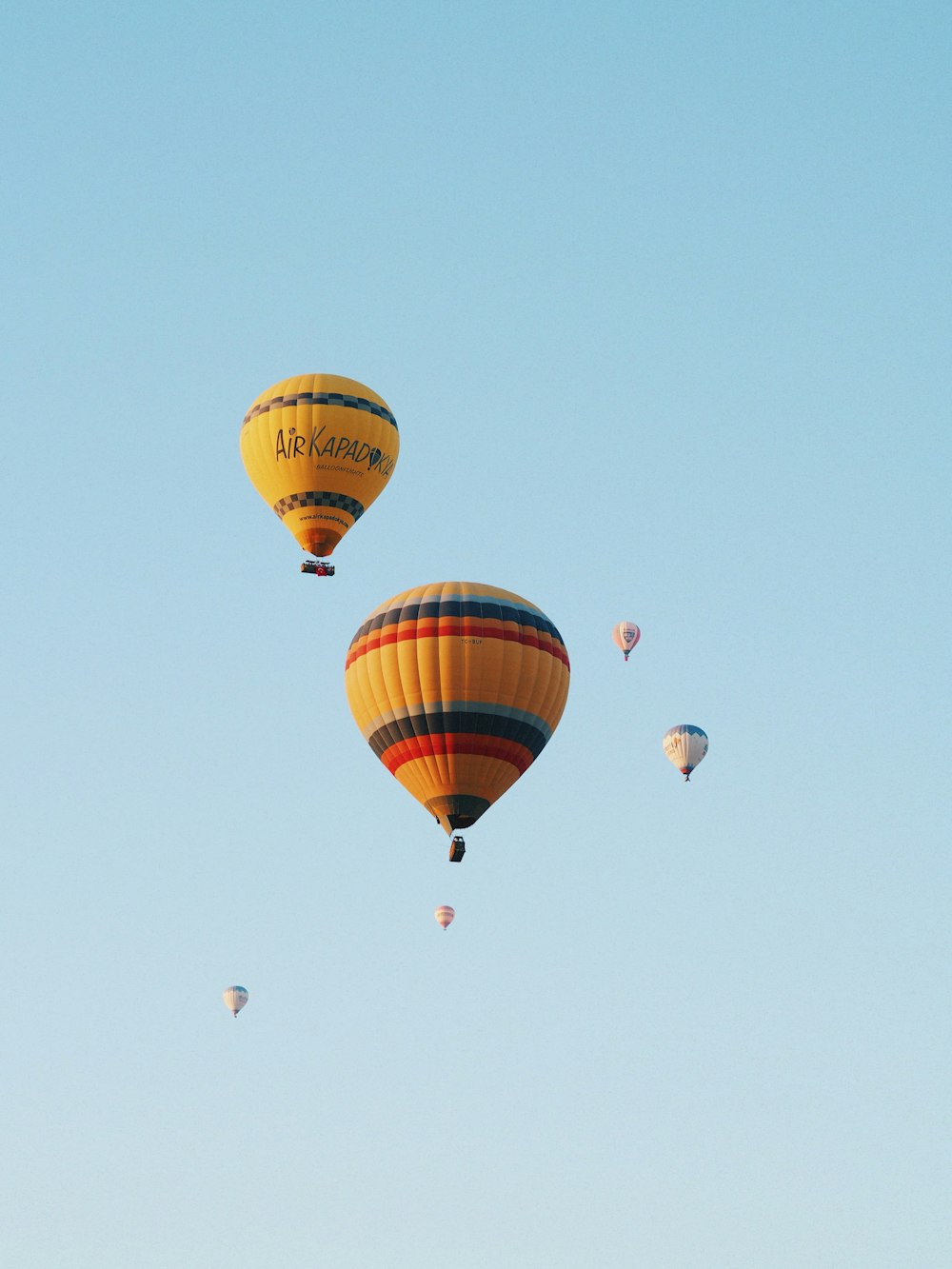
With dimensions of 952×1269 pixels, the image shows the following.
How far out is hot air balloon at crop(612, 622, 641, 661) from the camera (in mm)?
74875

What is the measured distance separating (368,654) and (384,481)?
1010 cm

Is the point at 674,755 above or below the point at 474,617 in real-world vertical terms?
above

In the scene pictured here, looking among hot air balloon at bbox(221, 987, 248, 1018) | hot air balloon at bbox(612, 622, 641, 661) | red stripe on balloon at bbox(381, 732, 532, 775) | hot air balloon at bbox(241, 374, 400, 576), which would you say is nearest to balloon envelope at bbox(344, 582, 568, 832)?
red stripe on balloon at bbox(381, 732, 532, 775)

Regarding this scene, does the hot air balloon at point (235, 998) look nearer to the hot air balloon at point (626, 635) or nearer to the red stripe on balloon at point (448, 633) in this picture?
the hot air balloon at point (626, 635)

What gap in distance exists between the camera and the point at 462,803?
169ft

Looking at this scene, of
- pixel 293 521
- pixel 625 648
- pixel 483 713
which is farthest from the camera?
pixel 625 648

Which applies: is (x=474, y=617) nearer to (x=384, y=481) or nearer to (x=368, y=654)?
(x=368, y=654)

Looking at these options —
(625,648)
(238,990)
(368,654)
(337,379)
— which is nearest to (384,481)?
(337,379)

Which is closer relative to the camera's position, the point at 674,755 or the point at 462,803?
the point at 462,803

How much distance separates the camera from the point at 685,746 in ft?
253

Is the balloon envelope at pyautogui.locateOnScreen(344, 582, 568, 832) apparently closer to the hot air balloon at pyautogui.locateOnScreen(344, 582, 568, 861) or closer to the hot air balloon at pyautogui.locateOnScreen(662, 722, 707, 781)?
the hot air balloon at pyautogui.locateOnScreen(344, 582, 568, 861)

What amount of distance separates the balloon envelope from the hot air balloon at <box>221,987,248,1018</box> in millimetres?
27761

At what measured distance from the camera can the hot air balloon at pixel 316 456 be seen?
194ft

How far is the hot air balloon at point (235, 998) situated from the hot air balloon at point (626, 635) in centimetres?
1858
